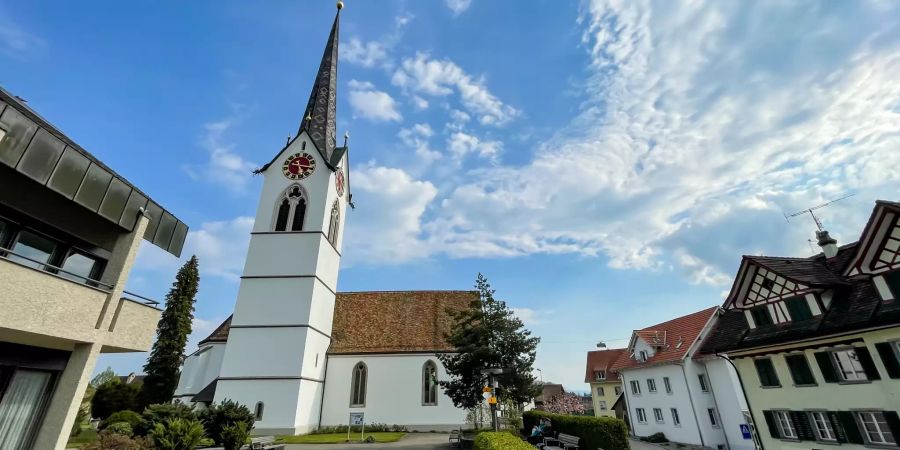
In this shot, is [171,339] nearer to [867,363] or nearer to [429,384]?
[429,384]

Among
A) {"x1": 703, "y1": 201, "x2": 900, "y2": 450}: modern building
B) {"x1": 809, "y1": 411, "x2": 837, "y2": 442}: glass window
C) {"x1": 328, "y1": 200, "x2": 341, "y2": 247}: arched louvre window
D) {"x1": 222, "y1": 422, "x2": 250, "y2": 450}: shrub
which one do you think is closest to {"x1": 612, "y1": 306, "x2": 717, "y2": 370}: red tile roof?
{"x1": 703, "y1": 201, "x2": 900, "y2": 450}: modern building

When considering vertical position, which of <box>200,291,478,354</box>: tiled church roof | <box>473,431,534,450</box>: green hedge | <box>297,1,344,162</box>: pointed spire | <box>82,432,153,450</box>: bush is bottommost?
<box>473,431,534,450</box>: green hedge

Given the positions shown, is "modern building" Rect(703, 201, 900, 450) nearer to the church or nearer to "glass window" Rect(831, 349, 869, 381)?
"glass window" Rect(831, 349, 869, 381)

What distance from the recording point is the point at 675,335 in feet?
102

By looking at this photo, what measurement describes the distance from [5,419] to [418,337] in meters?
24.6

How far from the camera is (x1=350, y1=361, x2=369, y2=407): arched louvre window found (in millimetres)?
28703

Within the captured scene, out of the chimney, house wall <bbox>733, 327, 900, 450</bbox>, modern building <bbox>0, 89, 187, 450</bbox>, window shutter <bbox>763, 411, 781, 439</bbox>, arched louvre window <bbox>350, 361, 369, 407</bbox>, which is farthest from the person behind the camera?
arched louvre window <bbox>350, 361, 369, 407</bbox>

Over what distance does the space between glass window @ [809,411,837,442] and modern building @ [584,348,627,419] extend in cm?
3140

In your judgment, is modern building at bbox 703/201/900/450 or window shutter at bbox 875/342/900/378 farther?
modern building at bbox 703/201/900/450

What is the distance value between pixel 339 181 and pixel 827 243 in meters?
31.2

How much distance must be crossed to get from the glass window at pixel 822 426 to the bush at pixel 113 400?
4705cm

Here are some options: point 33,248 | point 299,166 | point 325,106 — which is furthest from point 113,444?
point 325,106

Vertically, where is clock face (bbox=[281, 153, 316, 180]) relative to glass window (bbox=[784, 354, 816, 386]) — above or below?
above

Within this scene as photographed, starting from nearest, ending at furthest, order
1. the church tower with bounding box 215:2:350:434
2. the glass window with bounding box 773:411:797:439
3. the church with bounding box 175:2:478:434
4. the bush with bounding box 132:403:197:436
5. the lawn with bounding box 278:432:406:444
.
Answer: the bush with bounding box 132:403:197:436 → the glass window with bounding box 773:411:797:439 → the lawn with bounding box 278:432:406:444 → the church tower with bounding box 215:2:350:434 → the church with bounding box 175:2:478:434
